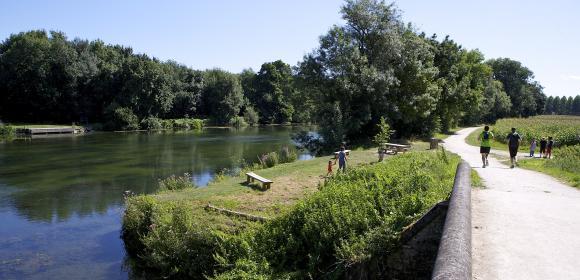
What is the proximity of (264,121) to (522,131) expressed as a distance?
80580mm

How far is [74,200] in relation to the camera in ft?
74.6

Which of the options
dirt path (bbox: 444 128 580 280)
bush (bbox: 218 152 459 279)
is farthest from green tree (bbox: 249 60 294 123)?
dirt path (bbox: 444 128 580 280)

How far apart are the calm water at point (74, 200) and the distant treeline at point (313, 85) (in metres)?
10.3

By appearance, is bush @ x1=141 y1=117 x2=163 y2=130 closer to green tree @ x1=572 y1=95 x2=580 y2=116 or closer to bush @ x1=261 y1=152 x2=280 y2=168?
bush @ x1=261 y1=152 x2=280 y2=168

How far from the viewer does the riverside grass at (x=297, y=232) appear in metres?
10.5

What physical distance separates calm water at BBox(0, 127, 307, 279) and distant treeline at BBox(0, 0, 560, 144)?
10.3 metres

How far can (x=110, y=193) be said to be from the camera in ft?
80.3

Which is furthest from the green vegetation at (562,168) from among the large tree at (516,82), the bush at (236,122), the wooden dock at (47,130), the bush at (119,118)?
the large tree at (516,82)

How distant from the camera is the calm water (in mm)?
14453

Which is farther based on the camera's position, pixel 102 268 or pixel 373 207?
pixel 102 268

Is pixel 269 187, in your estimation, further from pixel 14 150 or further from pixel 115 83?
pixel 115 83

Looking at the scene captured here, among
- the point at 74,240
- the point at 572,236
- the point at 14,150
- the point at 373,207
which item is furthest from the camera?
the point at 14,150

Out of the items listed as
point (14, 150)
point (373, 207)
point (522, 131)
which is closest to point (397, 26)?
point (522, 131)

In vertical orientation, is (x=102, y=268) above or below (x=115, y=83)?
below
